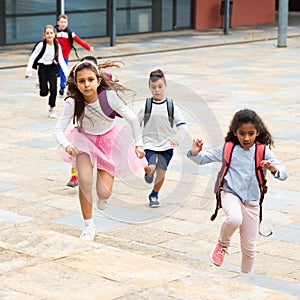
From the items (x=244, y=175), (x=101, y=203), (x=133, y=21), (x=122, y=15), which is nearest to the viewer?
(x=244, y=175)

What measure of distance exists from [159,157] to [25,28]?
18.1 meters

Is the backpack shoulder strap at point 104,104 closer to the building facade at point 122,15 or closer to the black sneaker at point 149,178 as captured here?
the black sneaker at point 149,178

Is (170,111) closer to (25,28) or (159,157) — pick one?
(159,157)

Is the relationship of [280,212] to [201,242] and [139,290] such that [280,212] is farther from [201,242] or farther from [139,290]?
[139,290]

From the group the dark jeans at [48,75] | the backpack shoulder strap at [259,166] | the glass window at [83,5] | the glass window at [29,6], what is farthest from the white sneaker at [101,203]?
the glass window at [83,5]

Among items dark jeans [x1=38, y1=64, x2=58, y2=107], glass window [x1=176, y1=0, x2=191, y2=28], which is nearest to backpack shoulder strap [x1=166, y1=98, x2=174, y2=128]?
dark jeans [x1=38, y1=64, x2=58, y2=107]

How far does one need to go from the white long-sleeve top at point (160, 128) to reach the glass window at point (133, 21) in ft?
67.1

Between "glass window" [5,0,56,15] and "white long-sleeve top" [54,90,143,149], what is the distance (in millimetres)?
18505

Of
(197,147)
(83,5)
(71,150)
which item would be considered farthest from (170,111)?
(83,5)

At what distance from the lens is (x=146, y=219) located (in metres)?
8.50

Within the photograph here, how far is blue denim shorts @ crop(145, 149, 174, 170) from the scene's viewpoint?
8.71 metres

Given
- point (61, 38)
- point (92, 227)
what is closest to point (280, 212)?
point (92, 227)

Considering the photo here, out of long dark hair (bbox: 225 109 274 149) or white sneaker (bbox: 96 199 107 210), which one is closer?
long dark hair (bbox: 225 109 274 149)

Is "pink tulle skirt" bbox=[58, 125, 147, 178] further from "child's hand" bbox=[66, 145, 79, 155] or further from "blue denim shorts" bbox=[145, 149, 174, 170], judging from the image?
"blue denim shorts" bbox=[145, 149, 174, 170]
